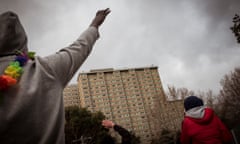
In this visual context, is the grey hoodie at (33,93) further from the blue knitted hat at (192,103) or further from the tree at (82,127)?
the tree at (82,127)

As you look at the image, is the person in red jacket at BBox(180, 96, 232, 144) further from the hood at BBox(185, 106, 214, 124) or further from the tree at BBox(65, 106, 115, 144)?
the tree at BBox(65, 106, 115, 144)

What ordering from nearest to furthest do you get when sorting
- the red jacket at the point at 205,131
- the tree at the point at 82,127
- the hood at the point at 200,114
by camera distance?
the red jacket at the point at 205,131
the hood at the point at 200,114
the tree at the point at 82,127

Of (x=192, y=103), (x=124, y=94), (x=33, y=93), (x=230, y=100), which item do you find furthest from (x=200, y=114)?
(x=124, y=94)

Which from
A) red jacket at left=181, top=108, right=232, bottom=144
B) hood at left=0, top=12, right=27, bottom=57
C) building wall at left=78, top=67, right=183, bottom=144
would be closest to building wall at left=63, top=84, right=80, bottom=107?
building wall at left=78, top=67, right=183, bottom=144

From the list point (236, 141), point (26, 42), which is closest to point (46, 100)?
point (26, 42)

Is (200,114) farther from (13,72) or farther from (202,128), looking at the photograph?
(13,72)

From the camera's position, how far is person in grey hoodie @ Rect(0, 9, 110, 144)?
108cm

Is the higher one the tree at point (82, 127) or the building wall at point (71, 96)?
the building wall at point (71, 96)

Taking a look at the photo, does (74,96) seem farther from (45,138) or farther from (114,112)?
(45,138)

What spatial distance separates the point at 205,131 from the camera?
3771 millimetres

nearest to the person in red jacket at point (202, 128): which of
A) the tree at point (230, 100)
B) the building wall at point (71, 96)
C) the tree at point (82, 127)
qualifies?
the tree at point (82, 127)

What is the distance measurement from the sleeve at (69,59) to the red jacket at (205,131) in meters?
2.99

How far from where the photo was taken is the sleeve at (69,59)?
128 cm

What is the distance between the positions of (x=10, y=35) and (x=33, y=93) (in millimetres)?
358
